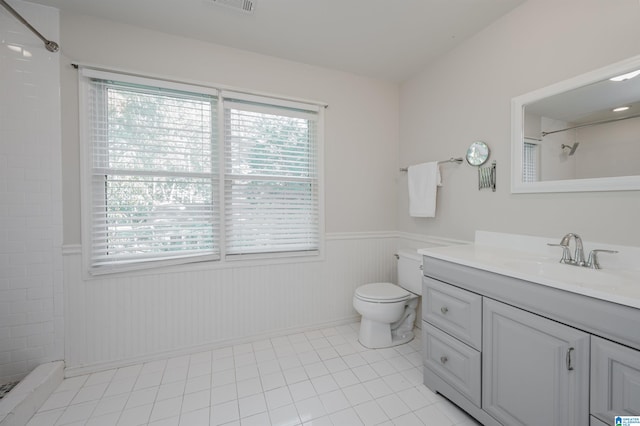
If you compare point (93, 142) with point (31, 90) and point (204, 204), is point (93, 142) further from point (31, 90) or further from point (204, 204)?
point (204, 204)

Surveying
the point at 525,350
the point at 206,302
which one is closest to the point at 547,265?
the point at 525,350

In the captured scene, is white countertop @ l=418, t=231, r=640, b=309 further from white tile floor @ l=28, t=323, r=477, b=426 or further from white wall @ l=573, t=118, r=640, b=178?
white tile floor @ l=28, t=323, r=477, b=426

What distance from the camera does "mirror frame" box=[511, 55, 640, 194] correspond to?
1.19 metres

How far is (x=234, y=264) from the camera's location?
208 centimetres

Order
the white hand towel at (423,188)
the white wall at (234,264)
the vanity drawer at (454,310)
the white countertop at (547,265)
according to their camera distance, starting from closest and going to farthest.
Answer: the white countertop at (547,265) → the vanity drawer at (454,310) → the white wall at (234,264) → the white hand towel at (423,188)

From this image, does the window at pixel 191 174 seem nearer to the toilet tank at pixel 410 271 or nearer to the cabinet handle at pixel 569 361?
the toilet tank at pixel 410 271

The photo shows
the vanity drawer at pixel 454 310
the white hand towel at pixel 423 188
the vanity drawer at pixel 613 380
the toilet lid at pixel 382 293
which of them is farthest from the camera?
the white hand towel at pixel 423 188

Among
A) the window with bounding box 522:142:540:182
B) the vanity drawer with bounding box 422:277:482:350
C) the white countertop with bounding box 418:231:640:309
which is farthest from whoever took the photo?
the window with bounding box 522:142:540:182

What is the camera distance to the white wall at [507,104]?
4.05ft

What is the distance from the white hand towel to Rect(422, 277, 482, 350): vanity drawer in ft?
2.54

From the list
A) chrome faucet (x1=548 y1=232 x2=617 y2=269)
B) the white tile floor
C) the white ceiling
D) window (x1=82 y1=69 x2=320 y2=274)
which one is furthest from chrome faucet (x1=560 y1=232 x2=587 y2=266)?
window (x1=82 y1=69 x2=320 y2=274)

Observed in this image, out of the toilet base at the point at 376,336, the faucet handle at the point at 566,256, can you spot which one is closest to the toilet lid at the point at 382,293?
the toilet base at the point at 376,336

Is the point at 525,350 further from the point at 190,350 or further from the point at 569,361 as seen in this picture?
the point at 190,350

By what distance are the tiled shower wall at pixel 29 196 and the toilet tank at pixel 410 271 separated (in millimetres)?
2467
